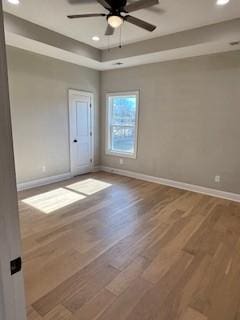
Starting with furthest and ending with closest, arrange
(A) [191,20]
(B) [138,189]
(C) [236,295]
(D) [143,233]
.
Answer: (B) [138,189] → (A) [191,20] → (D) [143,233] → (C) [236,295]

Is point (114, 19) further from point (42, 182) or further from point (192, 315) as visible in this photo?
point (42, 182)

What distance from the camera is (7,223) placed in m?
0.74

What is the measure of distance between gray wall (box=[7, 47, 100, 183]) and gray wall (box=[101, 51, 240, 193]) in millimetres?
1443

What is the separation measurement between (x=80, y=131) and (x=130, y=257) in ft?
12.4

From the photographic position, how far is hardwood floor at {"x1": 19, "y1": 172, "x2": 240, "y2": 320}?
1.76 m

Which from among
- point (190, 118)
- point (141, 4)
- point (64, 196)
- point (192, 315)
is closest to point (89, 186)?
point (64, 196)

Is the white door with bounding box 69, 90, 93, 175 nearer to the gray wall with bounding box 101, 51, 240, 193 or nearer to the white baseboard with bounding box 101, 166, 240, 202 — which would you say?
the white baseboard with bounding box 101, 166, 240, 202

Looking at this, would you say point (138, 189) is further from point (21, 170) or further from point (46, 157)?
point (21, 170)

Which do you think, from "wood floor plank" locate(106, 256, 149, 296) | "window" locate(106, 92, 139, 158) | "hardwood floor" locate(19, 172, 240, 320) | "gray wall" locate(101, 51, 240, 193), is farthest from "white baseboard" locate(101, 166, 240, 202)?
"wood floor plank" locate(106, 256, 149, 296)

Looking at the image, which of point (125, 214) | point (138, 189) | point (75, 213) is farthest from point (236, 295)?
point (138, 189)

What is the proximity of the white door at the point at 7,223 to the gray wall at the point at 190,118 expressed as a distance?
4.12m

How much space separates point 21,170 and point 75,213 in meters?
1.74

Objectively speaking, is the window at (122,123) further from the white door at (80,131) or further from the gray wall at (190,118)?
the white door at (80,131)

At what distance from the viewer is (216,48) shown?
3736 mm
